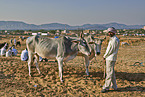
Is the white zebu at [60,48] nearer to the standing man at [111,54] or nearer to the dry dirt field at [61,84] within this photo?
the dry dirt field at [61,84]

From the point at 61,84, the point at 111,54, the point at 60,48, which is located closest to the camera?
the point at 111,54

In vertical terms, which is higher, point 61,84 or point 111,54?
point 111,54

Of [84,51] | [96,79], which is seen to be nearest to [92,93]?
[96,79]

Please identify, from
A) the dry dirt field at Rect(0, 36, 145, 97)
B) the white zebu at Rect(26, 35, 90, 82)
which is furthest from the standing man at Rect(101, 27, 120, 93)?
the white zebu at Rect(26, 35, 90, 82)

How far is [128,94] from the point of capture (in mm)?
5848

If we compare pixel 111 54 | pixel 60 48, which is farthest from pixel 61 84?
pixel 111 54

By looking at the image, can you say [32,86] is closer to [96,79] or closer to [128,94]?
[96,79]

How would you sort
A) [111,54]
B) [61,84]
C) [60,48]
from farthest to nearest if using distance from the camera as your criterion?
[60,48], [61,84], [111,54]

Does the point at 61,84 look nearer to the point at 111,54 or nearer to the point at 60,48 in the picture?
the point at 60,48

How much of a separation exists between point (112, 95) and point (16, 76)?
5098 mm

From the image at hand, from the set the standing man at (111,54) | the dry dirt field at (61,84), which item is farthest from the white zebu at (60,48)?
the standing man at (111,54)

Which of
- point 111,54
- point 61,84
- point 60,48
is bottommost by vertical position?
point 61,84

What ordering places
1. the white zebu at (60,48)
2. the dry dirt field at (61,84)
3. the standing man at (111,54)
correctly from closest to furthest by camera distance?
the standing man at (111,54) < the dry dirt field at (61,84) < the white zebu at (60,48)

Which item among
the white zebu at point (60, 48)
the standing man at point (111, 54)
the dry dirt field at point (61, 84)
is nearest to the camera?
the standing man at point (111, 54)
